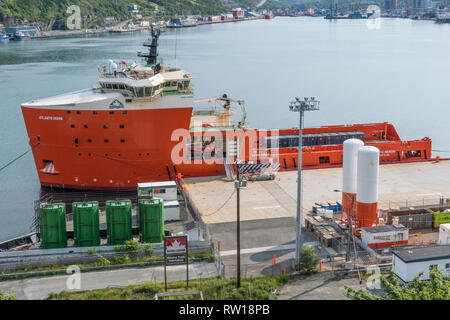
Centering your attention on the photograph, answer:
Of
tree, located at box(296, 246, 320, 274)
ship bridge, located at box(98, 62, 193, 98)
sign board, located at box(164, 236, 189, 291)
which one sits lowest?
tree, located at box(296, 246, 320, 274)

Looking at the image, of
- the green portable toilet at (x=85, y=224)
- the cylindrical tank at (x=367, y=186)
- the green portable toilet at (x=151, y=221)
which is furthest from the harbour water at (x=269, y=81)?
the cylindrical tank at (x=367, y=186)

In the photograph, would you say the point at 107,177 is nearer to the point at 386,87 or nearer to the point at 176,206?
the point at 176,206

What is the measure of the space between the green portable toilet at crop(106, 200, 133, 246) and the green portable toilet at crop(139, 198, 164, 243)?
58cm

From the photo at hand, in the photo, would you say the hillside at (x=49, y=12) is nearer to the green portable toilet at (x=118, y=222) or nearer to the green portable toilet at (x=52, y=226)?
the green portable toilet at (x=52, y=226)

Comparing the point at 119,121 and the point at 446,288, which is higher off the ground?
the point at 119,121

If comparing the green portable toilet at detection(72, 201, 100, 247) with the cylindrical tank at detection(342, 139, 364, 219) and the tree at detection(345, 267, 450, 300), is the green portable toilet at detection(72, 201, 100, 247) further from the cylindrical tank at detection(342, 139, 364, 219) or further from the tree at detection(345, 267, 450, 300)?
the tree at detection(345, 267, 450, 300)

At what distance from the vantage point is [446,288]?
1380 cm

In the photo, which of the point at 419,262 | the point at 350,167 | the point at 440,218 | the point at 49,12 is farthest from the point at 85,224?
the point at 49,12

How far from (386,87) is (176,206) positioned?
63562mm

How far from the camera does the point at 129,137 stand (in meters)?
30.3

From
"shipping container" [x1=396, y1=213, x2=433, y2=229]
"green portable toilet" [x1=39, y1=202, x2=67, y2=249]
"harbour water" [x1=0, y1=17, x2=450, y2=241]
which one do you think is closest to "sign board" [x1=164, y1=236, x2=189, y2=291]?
"green portable toilet" [x1=39, y1=202, x2=67, y2=249]

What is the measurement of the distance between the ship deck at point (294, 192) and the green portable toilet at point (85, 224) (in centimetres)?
550

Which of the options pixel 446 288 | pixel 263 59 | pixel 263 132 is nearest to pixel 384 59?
pixel 263 59

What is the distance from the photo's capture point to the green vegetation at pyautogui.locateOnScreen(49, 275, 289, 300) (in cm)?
1681
